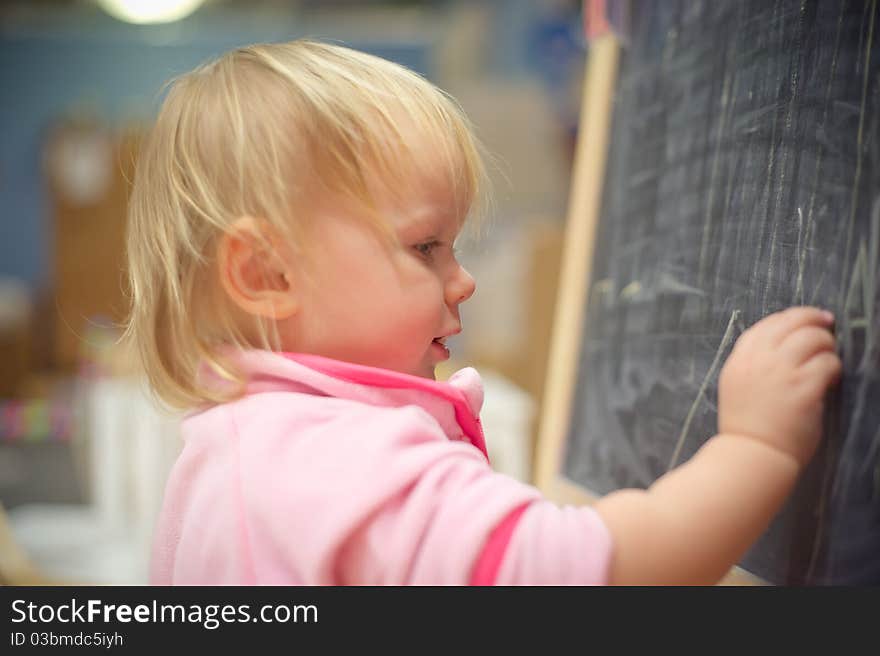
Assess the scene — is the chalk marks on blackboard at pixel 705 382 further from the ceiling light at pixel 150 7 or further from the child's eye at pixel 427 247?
the ceiling light at pixel 150 7

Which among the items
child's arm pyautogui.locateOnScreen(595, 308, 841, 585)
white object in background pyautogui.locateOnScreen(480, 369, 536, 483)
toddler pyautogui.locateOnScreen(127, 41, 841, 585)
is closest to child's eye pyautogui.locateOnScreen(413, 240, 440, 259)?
toddler pyautogui.locateOnScreen(127, 41, 841, 585)

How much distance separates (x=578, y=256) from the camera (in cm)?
115

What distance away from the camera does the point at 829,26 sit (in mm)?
673

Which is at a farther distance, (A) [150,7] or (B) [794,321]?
(A) [150,7]

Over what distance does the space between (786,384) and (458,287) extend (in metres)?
0.24

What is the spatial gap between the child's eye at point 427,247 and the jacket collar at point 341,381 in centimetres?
9

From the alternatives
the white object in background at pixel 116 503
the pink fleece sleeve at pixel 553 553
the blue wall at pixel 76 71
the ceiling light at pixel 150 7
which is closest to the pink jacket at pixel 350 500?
the pink fleece sleeve at pixel 553 553

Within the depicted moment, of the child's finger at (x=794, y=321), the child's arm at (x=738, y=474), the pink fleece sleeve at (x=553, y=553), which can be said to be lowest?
the pink fleece sleeve at (x=553, y=553)

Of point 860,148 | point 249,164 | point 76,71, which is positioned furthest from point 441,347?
point 76,71

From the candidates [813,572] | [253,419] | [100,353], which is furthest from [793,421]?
[100,353]

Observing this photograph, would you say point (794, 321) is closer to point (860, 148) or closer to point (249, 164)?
point (860, 148)

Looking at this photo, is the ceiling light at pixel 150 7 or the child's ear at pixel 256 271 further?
the ceiling light at pixel 150 7

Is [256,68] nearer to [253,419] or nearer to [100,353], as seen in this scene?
[253,419]

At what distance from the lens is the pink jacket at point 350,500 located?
1.87 feet
